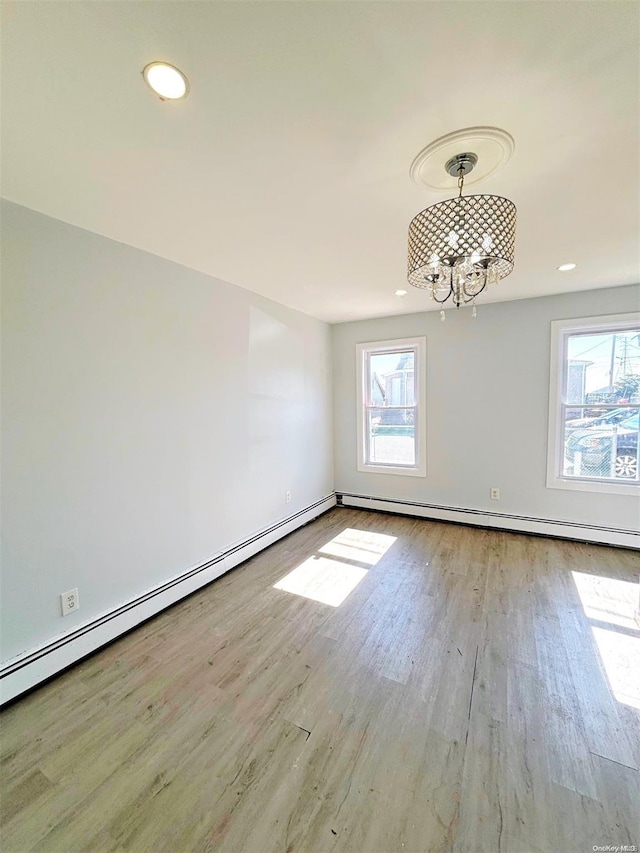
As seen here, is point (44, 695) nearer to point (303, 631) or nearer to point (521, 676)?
point (303, 631)

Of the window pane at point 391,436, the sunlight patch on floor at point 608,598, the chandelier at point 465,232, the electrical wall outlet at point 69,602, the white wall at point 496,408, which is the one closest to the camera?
the chandelier at point 465,232

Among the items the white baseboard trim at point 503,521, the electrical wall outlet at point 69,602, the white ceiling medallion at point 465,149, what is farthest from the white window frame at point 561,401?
the electrical wall outlet at point 69,602

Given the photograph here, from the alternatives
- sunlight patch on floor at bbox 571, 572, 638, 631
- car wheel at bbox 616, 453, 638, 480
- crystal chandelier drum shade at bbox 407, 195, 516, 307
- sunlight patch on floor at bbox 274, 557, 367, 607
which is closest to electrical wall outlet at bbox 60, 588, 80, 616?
sunlight patch on floor at bbox 274, 557, 367, 607

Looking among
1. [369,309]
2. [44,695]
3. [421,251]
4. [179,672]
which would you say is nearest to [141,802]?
[179,672]

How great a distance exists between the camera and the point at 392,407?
4246mm

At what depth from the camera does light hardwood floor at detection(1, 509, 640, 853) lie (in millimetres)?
1140

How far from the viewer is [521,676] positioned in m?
1.76

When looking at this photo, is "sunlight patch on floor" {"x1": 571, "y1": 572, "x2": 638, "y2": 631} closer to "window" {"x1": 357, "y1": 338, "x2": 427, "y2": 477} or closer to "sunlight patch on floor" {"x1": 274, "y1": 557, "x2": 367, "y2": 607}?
"sunlight patch on floor" {"x1": 274, "y1": 557, "x2": 367, "y2": 607}

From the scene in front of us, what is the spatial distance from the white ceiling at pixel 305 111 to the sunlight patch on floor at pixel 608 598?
242cm

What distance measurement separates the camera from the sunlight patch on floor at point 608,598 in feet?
7.18

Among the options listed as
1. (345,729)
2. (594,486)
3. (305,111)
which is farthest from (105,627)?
(594,486)

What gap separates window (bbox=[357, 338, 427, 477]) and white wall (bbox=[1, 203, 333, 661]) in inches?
62.6

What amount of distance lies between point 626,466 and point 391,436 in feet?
7.47

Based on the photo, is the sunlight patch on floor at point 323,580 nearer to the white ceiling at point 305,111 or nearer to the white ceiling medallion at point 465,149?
the white ceiling at point 305,111
